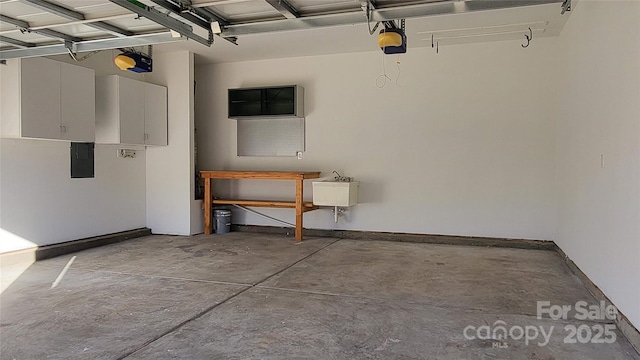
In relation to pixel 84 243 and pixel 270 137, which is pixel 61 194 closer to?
pixel 84 243

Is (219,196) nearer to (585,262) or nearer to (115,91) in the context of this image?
(115,91)

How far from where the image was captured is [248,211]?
743 cm

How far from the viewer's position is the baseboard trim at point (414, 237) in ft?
19.5

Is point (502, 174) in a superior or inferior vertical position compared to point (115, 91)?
inferior

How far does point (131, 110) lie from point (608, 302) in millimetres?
6040

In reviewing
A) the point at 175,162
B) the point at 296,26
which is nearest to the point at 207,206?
the point at 175,162

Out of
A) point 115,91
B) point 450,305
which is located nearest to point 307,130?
point 115,91

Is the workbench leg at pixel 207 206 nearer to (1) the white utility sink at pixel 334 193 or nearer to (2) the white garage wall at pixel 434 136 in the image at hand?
(2) the white garage wall at pixel 434 136

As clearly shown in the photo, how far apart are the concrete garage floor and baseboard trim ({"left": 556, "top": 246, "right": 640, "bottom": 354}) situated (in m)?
0.07

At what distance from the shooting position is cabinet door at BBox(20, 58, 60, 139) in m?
4.70

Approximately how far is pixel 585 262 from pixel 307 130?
14.1 ft

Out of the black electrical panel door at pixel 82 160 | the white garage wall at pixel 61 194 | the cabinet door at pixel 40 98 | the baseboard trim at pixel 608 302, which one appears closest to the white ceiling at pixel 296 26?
the cabinet door at pixel 40 98

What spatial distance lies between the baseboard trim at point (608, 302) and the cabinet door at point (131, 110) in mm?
5830

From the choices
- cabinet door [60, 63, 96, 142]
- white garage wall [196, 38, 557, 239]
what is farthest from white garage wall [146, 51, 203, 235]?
cabinet door [60, 63, 96, 142]
